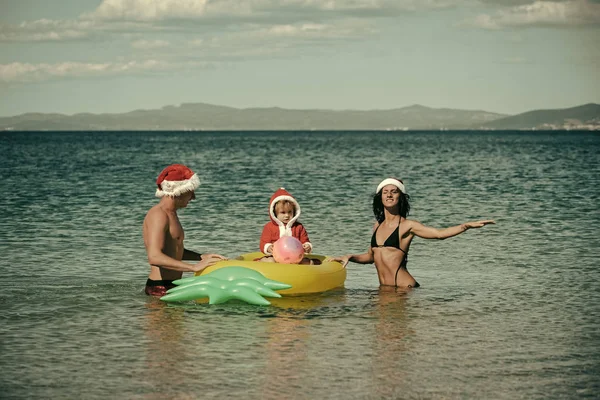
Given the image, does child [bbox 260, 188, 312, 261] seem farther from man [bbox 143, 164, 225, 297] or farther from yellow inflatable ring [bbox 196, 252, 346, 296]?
man [bbox 143, 164, 225, 297]

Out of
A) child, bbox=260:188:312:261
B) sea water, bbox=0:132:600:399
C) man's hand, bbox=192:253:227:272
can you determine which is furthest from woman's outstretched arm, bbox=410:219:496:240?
man's hand, bbox=192:253:227:272

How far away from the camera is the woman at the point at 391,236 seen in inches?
421

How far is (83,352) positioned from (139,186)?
2746cm

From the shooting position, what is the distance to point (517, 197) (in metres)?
28.5

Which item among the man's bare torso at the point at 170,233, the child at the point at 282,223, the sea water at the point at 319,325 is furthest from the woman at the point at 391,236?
the man's bare torso at the point at 170,233

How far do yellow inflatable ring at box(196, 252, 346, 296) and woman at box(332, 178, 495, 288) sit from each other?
0.34 meters

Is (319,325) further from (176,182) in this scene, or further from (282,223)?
(282,223)

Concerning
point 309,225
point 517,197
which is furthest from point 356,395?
point 517,197

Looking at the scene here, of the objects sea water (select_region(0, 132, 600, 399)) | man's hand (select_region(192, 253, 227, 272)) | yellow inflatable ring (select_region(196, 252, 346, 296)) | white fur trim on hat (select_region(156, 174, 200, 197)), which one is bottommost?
sea water (select_region(0, 132, 600, 399))

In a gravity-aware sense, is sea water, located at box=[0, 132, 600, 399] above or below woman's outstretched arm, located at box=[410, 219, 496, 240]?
below

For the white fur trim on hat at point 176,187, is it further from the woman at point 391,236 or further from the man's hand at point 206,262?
the woman at point 391,236

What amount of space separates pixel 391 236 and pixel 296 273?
1.38 metres

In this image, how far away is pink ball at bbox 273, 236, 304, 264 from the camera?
10.2m

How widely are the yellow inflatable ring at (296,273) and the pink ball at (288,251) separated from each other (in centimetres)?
13
